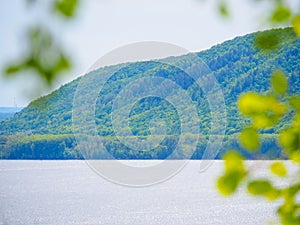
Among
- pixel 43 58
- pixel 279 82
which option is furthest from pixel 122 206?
pixel 43 58

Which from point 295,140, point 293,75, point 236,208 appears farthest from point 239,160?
point 293,75

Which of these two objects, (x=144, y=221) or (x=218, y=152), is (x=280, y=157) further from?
(x=218, y=152)

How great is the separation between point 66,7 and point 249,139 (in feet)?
0.65

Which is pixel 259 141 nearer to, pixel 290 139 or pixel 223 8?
pixel 290 139

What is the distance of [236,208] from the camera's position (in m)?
27.3

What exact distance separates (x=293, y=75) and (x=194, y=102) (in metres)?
15.2

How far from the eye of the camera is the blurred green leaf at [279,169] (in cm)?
62

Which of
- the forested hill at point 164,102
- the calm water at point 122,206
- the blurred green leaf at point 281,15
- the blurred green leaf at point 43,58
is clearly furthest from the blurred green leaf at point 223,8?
the forested hill at point 164,102

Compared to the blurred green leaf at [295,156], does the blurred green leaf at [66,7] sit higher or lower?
higher

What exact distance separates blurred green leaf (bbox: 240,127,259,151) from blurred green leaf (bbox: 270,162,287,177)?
0.06m

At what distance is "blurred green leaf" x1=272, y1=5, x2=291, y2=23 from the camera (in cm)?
70

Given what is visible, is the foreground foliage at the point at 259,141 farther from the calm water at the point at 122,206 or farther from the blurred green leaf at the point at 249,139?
the calm water at the point at 122,206

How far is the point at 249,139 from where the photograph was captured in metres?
0.57

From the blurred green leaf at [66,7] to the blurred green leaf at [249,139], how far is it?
18 cm
